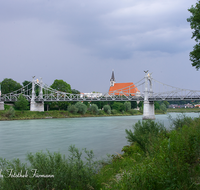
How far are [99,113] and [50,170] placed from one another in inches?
1911

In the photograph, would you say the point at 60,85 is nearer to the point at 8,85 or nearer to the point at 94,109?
the point at 94,109

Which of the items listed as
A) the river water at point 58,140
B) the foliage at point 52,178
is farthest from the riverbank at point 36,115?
the foliage at point 52,178

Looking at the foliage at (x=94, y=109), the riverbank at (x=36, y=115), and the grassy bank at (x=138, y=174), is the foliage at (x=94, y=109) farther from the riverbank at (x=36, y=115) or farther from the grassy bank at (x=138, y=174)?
the grassy bank at (x=138, y=174)

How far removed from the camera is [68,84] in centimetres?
5616

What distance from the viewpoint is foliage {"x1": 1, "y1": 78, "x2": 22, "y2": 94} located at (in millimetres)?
53781

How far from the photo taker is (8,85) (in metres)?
54.3

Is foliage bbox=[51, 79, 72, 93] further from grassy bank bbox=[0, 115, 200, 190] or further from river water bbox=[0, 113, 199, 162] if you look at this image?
grassy bank bbox=[0, 115, 200, 190]

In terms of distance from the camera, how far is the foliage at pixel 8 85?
176ft

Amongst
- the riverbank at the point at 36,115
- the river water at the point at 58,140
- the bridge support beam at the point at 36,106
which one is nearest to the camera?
the river water at the point at 58,140

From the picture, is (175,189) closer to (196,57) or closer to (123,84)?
(196,57)

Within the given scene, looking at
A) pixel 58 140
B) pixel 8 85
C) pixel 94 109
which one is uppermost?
pixel 8 85

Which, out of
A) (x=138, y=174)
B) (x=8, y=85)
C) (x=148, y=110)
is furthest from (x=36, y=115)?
(x=138, y=174)

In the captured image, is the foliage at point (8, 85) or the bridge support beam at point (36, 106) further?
the foliage at point (8, 85)

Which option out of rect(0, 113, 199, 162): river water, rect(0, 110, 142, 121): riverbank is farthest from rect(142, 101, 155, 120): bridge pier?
rect(0, 113, 199, 162): river water
